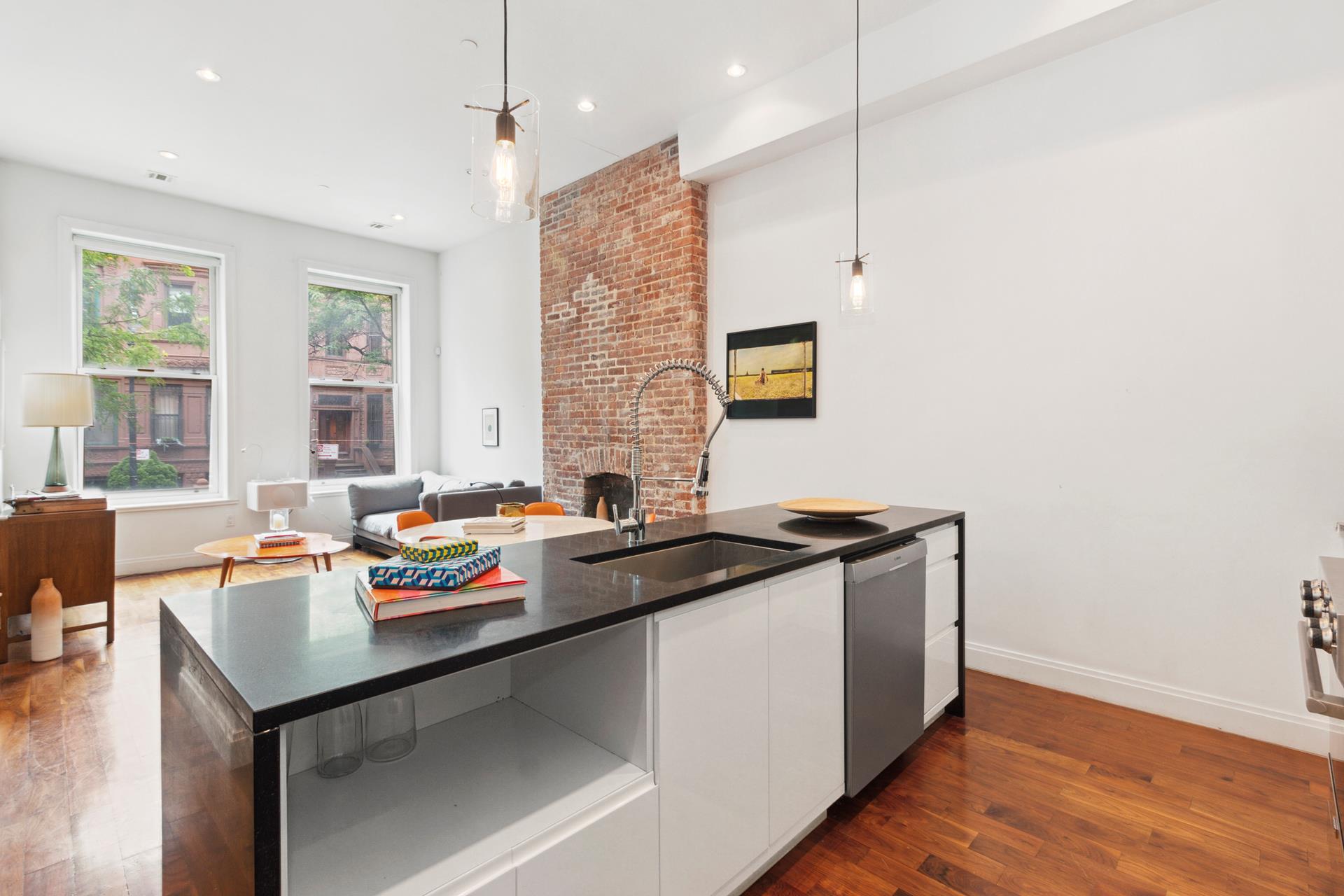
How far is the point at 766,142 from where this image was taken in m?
3.79

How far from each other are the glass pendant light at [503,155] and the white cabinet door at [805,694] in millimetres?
1388

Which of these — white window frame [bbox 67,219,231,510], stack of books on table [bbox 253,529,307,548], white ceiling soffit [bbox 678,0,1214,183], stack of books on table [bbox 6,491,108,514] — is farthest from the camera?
white window frame [bbox 67,219,231,510]

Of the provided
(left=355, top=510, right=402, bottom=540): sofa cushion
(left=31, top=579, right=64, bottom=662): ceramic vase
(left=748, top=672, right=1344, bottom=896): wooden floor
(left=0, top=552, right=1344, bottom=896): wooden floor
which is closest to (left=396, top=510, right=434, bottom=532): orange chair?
(left=0, top=552, right=1344, bottom=896): wooden floor

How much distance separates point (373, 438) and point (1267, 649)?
23.7ft

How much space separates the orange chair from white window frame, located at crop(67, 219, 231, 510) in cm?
310

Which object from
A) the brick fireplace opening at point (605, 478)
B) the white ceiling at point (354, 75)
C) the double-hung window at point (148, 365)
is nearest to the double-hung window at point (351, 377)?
the double-hung window at point (148, 365)

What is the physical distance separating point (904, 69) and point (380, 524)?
5282 millimetres

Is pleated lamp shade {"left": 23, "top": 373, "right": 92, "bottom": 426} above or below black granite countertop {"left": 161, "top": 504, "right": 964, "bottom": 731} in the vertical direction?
above

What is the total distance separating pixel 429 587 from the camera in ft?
3.97

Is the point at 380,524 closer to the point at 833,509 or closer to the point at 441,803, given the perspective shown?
the point at 833,509

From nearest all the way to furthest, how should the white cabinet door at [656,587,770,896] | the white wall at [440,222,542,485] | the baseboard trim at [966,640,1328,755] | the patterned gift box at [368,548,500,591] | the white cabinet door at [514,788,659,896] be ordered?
the white cabinet door at [514,788,659,896] → the patterned gift box at [368,548,500,591] → the white cabinet door at [656,587,770,896] → the baseboard trim at [966,640,1328,755] → the white wall at [440,222,542,485]

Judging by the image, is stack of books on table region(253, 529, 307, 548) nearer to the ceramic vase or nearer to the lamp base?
A: the ceramic vase

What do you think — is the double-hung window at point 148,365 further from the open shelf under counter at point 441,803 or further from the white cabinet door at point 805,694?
the white cabinet door at point 805,694

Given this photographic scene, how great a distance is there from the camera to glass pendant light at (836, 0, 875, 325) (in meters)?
2.99
